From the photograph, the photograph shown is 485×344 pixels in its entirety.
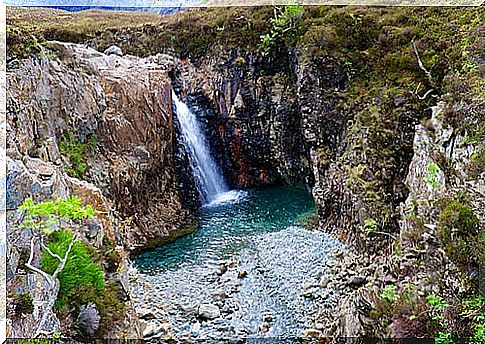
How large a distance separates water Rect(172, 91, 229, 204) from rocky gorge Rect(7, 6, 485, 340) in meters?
0.37

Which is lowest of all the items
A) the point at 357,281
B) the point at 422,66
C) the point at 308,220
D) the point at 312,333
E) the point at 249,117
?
the point at 312,333

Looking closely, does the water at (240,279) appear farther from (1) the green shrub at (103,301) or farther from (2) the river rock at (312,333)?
(1) the green shrub at (103,301)

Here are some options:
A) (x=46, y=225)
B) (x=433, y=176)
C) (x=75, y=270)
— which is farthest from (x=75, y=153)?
(x=433, y=176)

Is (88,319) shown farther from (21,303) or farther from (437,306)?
(437,306)

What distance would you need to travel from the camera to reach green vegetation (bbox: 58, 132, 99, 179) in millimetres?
8859

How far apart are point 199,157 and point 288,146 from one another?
113 inches

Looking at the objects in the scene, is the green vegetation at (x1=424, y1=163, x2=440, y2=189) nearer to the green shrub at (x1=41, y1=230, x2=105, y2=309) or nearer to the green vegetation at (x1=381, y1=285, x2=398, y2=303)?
the green vegetation at (x1=381, y1=285, x2=398, y2=303)

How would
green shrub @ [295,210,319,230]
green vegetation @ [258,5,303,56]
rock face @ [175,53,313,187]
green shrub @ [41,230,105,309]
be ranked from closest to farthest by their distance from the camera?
green shrub @ [41,230,105,309] → green shrub @ [295,210,319,230] → green vegetation @ [258,5,303,56] → rock face @ [175,53,313,187]

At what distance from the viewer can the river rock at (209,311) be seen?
7078mm

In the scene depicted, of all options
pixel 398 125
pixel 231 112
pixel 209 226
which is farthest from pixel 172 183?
pixel 398 125

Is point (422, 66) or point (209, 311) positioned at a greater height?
point (422, 66)

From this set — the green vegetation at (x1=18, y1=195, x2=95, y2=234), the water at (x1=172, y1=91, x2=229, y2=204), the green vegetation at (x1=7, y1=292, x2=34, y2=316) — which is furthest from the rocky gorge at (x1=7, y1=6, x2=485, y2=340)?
the water at (x1=172, y1=91, x2=229, y2=204)

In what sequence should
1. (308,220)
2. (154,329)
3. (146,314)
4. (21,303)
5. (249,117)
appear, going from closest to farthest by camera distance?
(21,303) < (154,329) < (146,314) < (308,220) < (249,117)

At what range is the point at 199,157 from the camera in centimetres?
1431
